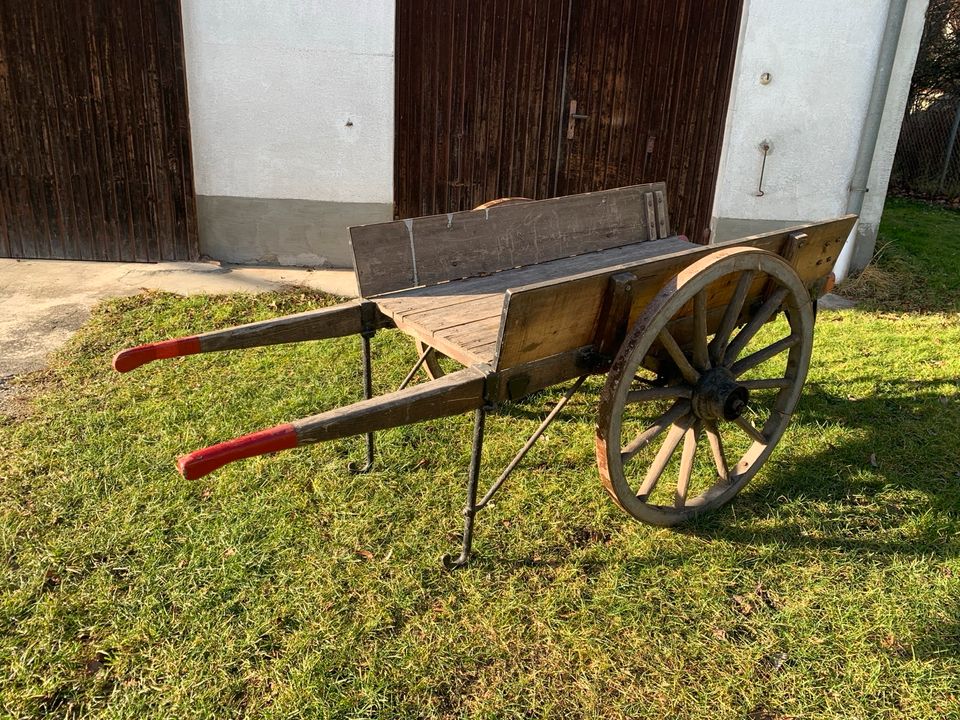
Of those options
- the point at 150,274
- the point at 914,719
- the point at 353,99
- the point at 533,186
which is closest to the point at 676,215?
the point at 533,186

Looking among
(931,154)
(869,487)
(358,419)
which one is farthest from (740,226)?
(931,154)

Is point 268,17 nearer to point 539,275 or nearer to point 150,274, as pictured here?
point 150,274

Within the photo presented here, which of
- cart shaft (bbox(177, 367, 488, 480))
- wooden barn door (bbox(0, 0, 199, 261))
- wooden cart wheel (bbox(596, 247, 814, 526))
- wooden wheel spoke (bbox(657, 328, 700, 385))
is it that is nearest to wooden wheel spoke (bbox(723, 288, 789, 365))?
wooden cart wheel (bbox(596, 247, 814, 526))

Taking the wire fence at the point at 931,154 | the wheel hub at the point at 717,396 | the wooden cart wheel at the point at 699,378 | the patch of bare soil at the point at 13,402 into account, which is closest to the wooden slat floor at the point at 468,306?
the wooden cart wheel at the point at 699,378

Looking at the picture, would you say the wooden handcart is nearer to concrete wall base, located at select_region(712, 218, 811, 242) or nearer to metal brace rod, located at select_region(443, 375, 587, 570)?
metal brace rod, located at select_region(443, 375, 587, 570)

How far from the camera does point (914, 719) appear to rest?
210cm

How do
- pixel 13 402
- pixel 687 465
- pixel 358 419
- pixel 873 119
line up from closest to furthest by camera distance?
pixel 358 419
pixel 687 465
pixel 13 402
pixel 873 119

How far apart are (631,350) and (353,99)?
14.8 feet

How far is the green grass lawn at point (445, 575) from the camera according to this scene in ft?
7.13

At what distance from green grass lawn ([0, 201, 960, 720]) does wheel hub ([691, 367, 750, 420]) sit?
0.50 meters

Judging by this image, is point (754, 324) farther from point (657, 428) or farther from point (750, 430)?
point (657, 428)

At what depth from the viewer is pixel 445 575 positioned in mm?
2635

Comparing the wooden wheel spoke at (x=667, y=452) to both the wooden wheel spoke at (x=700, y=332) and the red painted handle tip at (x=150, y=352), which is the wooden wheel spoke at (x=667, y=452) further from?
the red painted handle tip at (x=150, y=352)

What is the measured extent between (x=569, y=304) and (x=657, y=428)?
73 centimetres
